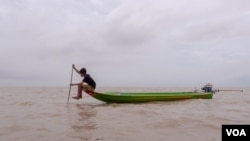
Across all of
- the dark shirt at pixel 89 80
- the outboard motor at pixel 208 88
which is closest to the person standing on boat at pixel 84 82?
the dark shirt at pixel 89 80

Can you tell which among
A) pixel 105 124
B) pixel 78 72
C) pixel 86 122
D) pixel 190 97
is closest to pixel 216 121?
pixel 105 124

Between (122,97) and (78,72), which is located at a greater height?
(78,72)

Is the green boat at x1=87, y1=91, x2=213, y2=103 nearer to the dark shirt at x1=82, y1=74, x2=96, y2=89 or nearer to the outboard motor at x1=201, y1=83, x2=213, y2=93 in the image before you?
the dark shirt at x1=82, y1=74, x2=96, y2=89

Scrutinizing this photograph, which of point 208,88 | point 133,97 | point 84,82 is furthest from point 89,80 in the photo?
point 208,88

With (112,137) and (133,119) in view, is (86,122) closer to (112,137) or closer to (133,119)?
(133,119)

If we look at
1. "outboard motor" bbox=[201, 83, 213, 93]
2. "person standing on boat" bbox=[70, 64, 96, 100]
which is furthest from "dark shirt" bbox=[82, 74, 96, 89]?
"outboard motor" bbox=[201, 83, 213, 93]

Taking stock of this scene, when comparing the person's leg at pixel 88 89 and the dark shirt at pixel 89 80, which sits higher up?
the dark shirt at pixel 89 80

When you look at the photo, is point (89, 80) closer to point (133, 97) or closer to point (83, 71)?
point (83, 71)

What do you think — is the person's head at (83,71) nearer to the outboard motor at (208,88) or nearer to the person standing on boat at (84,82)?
the person standing on boat at (84,82)

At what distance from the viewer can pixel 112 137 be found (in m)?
5.91

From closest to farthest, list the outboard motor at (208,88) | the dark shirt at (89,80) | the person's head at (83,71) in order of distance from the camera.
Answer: the person's head at (83,71) → the dark shirt at (89,80) → the outboard motor at (208,88)

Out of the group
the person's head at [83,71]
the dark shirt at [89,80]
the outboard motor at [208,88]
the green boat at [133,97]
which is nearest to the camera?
the person's head at [83,71]

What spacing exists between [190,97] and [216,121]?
979cm

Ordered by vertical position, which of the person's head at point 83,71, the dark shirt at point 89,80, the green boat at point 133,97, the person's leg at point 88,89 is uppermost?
the person's head at point 83,71
